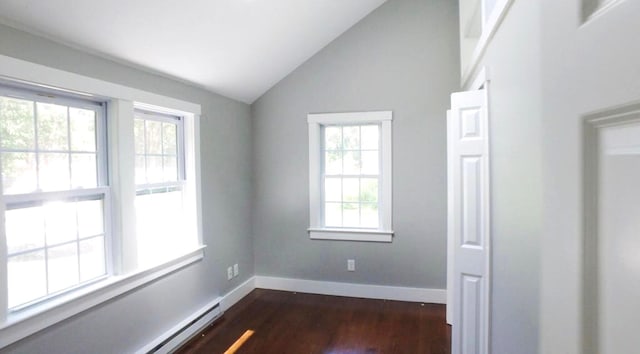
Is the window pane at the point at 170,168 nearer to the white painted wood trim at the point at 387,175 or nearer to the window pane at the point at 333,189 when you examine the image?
the window pane at the point at 333,189

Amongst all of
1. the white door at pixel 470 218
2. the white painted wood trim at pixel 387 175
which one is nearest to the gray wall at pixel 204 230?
the white painted wood trim at pixel 387 175

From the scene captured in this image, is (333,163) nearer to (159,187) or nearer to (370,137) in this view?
(370,137)

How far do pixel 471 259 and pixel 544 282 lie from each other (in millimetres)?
1723

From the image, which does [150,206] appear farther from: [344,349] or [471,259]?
[471,259]

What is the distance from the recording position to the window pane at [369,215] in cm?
394

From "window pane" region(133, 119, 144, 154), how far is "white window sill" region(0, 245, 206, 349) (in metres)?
0.92

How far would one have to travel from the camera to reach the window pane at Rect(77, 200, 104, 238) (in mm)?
2197

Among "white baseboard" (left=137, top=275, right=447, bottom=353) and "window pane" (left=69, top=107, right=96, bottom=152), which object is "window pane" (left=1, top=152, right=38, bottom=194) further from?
"white baseboard" (left=137, top=275, right=447, bottom=353)

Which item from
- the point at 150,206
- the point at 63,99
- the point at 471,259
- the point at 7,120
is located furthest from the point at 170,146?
the point at 471,259

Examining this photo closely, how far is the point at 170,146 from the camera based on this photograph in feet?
9.88

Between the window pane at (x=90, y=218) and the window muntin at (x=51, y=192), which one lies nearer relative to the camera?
the window muntin at (x=51, y=192)

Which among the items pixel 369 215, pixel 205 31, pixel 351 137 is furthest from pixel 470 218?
pixel 205 31

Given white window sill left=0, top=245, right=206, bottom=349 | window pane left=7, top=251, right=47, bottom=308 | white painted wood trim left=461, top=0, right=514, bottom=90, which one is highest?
white painted wood trim left=461, top=0, right=514, bottom=90

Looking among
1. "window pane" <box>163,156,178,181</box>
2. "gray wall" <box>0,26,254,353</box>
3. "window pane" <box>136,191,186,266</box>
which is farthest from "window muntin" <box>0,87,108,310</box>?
"window pane" <box>163,156,178,181</box>
